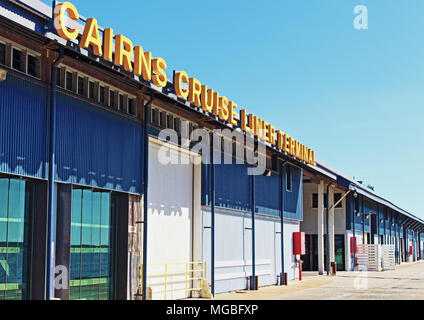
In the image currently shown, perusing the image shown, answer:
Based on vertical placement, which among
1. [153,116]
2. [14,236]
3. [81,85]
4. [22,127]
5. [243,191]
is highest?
[81,85]

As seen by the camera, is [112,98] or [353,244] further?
[353,244]

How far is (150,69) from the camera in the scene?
20109 mm

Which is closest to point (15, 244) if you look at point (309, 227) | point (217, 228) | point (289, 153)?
point (217, 228)

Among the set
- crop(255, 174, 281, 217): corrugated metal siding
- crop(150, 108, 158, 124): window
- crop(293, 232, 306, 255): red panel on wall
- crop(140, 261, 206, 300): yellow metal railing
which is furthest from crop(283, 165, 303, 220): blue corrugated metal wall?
crop(150, 108, 158, 124): window

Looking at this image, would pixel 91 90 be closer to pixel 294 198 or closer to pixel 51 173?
pixel 51 173

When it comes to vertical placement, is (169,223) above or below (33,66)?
below

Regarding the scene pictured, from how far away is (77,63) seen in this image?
18.8 m

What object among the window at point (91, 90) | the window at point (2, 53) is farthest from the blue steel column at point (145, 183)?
the window at point (2, 53)

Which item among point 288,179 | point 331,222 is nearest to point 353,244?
point 331,222

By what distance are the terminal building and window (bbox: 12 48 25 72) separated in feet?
0.10

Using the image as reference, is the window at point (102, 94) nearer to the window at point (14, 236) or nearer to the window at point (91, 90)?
the window at point (91, 90)

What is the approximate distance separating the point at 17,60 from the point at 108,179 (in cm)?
520
